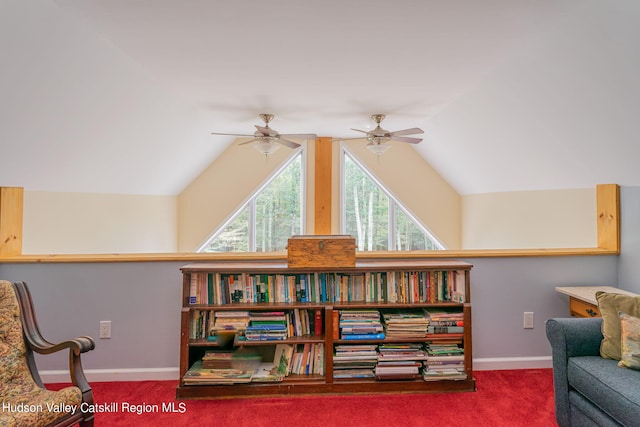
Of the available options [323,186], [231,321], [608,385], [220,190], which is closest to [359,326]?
[231,321]

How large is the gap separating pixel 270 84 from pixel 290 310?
1.98 metres

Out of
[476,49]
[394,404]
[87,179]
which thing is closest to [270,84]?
[476,49]

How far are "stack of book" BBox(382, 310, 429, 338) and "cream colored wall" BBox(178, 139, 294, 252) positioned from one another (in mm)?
3944

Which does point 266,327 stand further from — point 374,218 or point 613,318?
point 374,218

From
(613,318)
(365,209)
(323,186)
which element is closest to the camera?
(613,318)

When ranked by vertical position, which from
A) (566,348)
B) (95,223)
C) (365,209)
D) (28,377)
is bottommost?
(28,377)

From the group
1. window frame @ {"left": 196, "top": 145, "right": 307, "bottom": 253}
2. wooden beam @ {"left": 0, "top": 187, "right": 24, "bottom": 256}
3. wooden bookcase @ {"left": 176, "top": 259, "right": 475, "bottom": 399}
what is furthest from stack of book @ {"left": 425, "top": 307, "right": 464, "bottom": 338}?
window frame @ {"left": 196, "top": 145, "right": 307, "bottom": 253}

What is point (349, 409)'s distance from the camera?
2.08 m

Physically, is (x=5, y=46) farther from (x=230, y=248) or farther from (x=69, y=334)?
(x=230, y=248)

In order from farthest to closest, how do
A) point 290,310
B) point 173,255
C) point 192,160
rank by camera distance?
point 192,160, point 173,255, point 290,310

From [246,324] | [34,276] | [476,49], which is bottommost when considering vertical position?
[246,324]

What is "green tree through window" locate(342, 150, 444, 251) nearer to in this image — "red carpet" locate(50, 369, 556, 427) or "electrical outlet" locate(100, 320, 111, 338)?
"red carpet" locate(50, 369, 556, 427)

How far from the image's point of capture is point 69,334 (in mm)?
2414

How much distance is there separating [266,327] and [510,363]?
6.20ft
